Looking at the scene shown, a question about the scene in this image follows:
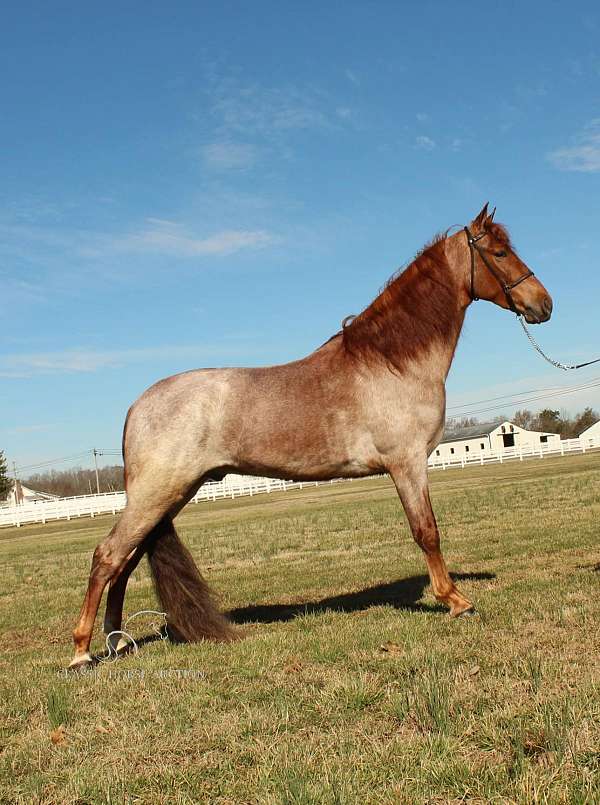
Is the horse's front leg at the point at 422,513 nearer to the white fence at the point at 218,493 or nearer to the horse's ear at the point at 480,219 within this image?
the horse's ear at the point at 480,219

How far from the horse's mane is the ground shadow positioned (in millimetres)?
2638

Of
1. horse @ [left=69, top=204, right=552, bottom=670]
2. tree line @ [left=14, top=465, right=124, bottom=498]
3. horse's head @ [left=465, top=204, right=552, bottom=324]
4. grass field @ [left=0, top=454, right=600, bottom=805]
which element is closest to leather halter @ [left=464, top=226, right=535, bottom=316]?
horse's head @ [left=465, top=204, right=552, bottom=324]

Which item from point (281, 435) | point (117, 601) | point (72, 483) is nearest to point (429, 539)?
point (281, 435)

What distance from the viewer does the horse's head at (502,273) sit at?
23.8 ft

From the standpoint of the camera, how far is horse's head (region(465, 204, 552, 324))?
7254 millimetres

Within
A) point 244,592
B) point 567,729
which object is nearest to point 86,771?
point 567,729

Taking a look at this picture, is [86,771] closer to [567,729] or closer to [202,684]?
[202,684]

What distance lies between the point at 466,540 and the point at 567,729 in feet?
32.3

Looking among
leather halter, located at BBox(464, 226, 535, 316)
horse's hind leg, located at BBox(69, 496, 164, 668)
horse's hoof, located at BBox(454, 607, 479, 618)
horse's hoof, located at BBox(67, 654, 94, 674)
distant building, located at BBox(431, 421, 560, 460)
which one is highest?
leather halter, located at BBox(464, 226, 535, 316)

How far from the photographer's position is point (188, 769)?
3494mm

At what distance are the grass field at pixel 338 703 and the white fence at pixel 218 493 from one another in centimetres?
2901

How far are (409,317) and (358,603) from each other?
3302 millimetres

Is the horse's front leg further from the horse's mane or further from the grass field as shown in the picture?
the horse's mane

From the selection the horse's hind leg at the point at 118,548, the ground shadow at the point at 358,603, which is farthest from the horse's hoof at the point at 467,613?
the horse's hind leg at the point at 118,548
